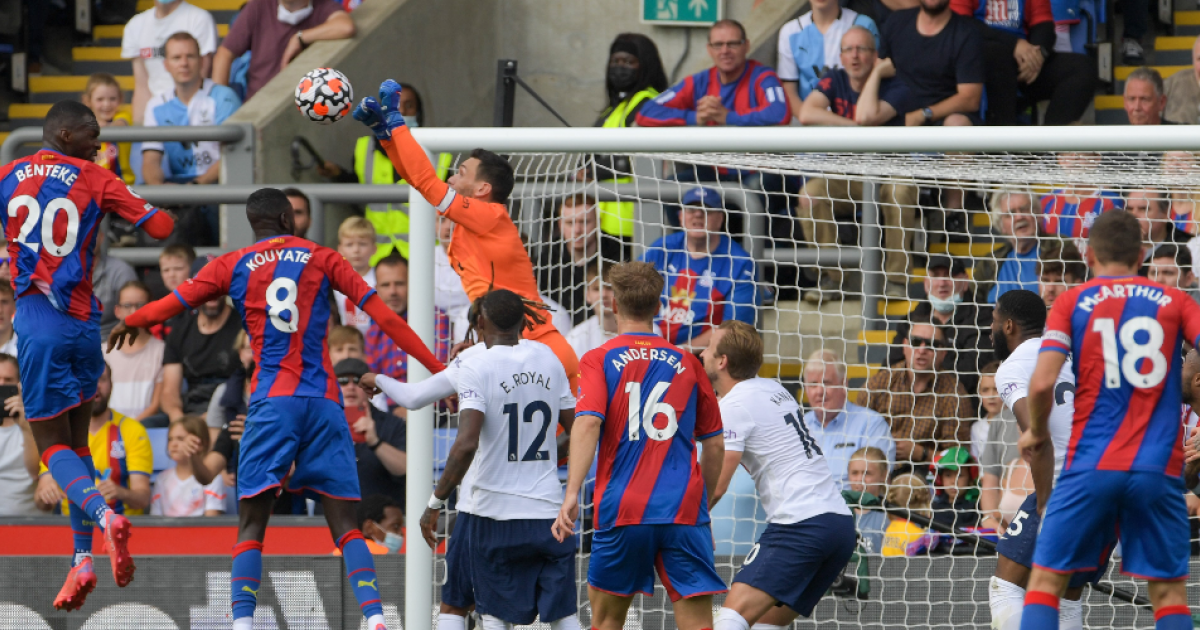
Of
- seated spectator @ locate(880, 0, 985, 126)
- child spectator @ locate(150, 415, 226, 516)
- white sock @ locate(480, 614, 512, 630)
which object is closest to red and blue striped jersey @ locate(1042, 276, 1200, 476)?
white sock @ locate(480, 614, 512, 630)

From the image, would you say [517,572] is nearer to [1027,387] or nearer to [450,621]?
[450,621]

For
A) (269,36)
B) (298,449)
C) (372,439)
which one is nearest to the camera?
(298,449)

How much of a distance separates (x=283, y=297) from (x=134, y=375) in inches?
137

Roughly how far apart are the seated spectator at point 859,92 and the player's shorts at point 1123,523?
4920 millimetres

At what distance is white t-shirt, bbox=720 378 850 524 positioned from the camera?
6355 mm

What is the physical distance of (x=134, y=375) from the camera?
948 cm

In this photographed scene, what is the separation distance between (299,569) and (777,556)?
2745 mm

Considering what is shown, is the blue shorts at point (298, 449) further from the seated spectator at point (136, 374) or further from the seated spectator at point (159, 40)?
the seated spectator at point (159, 40)

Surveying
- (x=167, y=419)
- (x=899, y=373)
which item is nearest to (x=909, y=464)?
(x=899, y=373)

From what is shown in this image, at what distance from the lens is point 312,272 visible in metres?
6.52

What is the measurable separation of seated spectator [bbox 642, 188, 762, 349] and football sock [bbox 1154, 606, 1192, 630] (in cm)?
343

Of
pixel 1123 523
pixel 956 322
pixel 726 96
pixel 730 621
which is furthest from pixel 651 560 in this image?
pixel 726 96

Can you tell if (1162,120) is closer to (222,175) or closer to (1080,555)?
(1080,555)

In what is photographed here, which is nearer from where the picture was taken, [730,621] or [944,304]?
[730,621]
